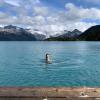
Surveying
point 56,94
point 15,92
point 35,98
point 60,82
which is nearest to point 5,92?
point 15,92

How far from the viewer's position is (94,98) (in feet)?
21.6

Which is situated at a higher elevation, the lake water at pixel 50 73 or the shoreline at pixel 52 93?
the shoreline at pixel 52 93

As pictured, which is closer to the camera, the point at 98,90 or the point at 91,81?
the point at 98,90

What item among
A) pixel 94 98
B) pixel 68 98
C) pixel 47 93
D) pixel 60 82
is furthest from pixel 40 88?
Answer: pixel 60 82

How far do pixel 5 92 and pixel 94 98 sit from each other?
2.15m

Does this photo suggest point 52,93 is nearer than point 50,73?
Yes

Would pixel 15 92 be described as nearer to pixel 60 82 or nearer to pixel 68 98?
pixel 68 98

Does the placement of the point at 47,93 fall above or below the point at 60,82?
above

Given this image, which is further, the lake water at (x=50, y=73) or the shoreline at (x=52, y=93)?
the lake water at (x=50, y=73)

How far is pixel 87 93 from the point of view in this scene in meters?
6.65

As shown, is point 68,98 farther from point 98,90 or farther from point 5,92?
point 5,92

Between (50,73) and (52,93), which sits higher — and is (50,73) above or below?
below

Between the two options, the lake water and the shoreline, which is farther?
the lake water

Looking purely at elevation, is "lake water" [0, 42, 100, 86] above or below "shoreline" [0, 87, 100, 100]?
below
